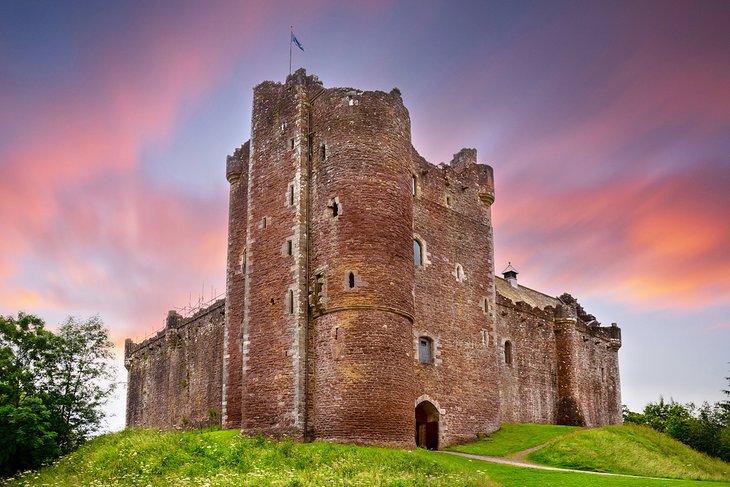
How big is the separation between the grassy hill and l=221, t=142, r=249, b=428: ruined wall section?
432 cm

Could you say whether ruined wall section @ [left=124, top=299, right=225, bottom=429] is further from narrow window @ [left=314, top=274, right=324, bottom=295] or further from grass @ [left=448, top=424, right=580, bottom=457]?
grass @ [left=448, top=424, right=580, bottom=457]

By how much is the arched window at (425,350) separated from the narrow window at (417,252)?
3.65 metres

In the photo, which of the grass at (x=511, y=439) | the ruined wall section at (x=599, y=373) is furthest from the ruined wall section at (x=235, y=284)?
the ruined wall section at (x=599, y=373)

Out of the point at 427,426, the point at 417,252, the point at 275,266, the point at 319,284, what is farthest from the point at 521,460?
the point at 275,266

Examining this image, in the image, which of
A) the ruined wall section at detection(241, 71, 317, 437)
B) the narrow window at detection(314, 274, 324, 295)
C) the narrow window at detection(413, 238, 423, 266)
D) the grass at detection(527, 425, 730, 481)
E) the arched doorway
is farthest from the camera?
the narrow window at detection(413, 238, 423, 266)

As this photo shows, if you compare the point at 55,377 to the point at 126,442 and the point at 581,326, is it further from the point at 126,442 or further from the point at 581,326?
the point at 581,326

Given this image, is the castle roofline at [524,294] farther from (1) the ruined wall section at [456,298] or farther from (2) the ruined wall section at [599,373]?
(1) the ruined wall section at [456,298]

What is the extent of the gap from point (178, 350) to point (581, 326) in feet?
89.9

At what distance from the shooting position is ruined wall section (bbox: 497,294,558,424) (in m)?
44.0

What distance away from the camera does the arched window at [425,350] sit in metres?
35.6

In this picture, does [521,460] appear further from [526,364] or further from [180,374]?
[180,374]

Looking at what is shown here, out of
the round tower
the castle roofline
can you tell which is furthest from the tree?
the castle roofline

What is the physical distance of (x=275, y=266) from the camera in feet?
108

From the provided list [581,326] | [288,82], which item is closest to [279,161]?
[288,82]
